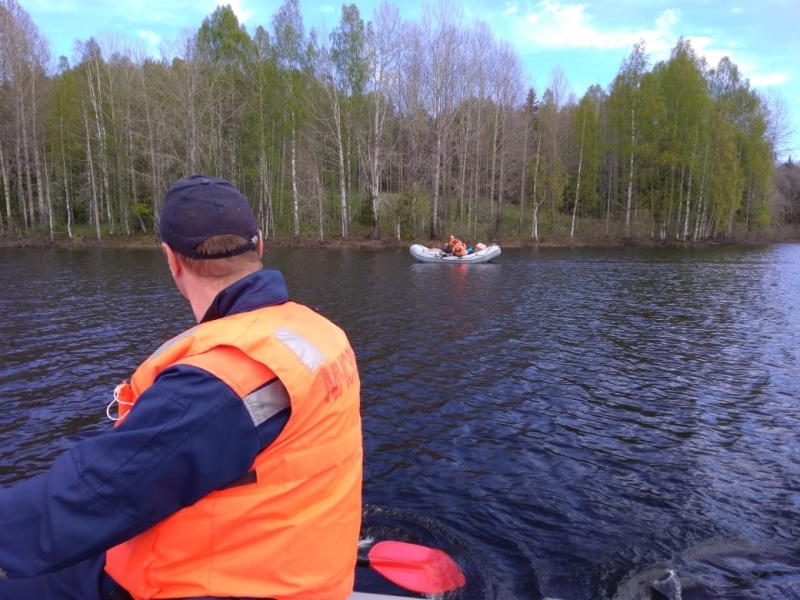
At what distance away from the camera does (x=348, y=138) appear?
43250mm

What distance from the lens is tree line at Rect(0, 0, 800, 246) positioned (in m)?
40.6

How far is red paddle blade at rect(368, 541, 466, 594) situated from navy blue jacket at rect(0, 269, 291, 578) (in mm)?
2405

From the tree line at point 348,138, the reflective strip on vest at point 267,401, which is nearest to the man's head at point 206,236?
the reflective strip on vest at point 267,401

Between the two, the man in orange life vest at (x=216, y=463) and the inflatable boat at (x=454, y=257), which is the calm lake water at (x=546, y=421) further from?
the inflatable boat at (x=454, y=257)

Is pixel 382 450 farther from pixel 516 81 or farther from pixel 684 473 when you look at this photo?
pixel 516 81

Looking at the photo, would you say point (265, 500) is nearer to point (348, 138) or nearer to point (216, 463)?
point (216, 463)

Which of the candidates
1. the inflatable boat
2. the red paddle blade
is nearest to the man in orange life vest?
the red paddle blade

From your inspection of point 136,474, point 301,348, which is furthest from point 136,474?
point 301,348

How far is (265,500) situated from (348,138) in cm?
4369

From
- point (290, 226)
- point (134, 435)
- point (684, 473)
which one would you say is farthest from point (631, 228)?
point (134, 435)

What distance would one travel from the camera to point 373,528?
5254 millimetres

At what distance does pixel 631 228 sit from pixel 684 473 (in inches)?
2013

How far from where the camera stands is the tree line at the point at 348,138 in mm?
40562

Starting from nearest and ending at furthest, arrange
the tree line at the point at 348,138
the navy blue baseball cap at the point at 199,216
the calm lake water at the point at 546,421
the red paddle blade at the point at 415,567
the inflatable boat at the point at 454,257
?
the navy blue baseball cap at the point at 199,216
the red paddle blade at the point at 415,567
the calm lake water at the point at 546,421
the inflatable boat at the point at 454,257
the tree line at the point at 348,138
